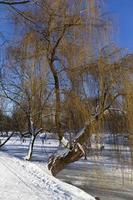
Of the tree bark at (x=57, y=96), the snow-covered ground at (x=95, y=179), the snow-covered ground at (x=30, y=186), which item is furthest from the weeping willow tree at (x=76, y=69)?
the snow-covered ground at (x=30, y=186)

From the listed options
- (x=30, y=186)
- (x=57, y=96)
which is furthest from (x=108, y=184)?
(x=30, y=186)

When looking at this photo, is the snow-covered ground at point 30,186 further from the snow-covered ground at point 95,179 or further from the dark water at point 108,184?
the dark water at point 108,184

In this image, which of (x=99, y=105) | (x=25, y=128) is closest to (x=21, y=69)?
(x=99, y=105)

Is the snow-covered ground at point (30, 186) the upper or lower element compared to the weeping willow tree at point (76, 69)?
lower

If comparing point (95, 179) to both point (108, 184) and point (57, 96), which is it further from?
point (57, 96)

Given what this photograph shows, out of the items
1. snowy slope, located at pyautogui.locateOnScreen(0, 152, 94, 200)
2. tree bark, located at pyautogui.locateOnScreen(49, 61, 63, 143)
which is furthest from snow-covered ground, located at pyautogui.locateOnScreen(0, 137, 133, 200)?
tree bark, located at pyautogui.locateOnScreen(49, 61, 63, 143)

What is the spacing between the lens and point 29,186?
6.91m

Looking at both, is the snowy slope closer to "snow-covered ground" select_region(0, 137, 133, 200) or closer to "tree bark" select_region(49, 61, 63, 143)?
"snow-covered ground" select_region(0, 137, 133, 200)

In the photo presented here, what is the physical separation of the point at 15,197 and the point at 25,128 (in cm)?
712

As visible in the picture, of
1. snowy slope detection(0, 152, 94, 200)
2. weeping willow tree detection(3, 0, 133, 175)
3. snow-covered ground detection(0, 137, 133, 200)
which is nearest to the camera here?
snowy slope detection(0, 152, 94, 200)

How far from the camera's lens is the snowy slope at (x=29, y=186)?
20.2ft

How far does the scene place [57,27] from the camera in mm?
9656

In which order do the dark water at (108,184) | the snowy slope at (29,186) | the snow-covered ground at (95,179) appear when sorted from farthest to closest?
the dark water at (108,184)
the snow-covered ground at (95,179)
the snowy slope at (29,186)

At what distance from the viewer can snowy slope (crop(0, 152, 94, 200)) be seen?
6.15 m
